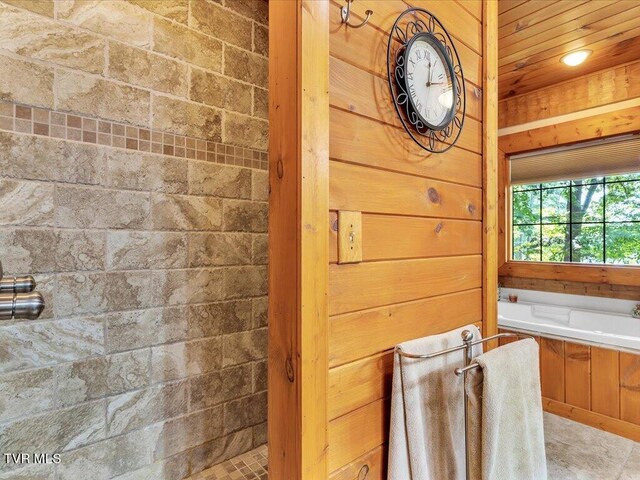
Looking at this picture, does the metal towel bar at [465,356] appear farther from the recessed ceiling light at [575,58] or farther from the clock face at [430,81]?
the recessed ceiling light at [575,58]

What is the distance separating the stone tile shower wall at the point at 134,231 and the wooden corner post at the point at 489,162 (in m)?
1.12

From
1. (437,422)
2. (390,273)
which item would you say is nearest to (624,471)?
(437,422)

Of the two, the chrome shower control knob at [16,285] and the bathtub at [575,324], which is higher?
the chrome shower control knob at [16,285]

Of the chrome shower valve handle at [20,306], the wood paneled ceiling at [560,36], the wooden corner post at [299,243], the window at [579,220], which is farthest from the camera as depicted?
the window at [579,220]

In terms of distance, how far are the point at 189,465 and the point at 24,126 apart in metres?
1.62

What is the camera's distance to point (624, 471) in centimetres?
171

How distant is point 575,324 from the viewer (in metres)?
2.88

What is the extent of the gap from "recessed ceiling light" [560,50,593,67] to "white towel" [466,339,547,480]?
239cm

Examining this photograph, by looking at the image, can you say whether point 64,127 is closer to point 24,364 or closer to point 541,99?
point 24,364

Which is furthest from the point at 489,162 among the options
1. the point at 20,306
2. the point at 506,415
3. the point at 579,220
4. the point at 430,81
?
the point at 579,220

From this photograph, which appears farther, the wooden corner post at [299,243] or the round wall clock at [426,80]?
the round wall clock at [426,80]

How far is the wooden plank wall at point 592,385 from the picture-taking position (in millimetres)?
2035

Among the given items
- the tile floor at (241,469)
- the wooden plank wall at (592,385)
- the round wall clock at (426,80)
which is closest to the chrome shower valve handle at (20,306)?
the round wall clock at (426,80)

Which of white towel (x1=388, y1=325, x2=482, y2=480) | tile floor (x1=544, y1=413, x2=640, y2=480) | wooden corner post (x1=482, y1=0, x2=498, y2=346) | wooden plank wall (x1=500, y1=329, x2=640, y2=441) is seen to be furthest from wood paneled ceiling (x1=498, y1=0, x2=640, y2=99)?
tile floor (x1=544, y1=413, x2=640, y2=480)
